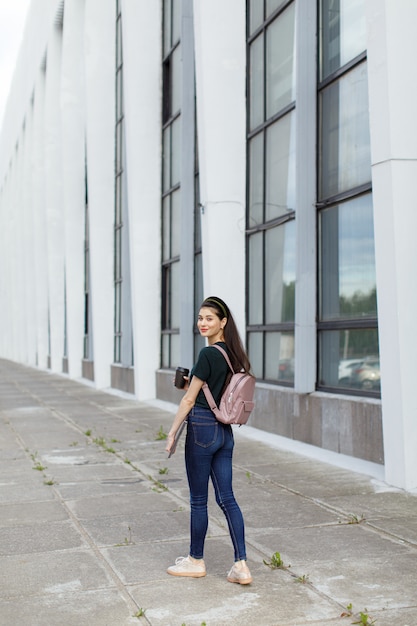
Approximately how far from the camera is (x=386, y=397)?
8828 mm

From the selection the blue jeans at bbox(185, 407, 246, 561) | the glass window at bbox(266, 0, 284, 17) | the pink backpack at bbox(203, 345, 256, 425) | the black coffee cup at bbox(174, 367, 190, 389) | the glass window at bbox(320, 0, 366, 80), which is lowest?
the blue jeans at bbox(185, 407, 246, 561)

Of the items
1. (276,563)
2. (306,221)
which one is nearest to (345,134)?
(306,221)

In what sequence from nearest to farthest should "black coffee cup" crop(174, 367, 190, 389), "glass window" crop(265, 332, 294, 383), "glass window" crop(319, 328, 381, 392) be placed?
"black coffee cup" crop(174, 367, 190, 389), "glass window" crop(319, 328, 381, 392), "glass window" crop(265, 332, 294, 383)

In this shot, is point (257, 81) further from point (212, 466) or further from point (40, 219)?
point (40, 219)

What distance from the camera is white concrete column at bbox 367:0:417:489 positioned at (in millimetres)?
8586

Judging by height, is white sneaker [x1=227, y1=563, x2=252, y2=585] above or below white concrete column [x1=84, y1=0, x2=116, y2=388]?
below

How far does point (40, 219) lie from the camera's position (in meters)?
43.8

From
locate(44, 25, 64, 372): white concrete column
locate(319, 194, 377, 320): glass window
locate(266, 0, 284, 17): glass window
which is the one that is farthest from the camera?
locate(44, 25, 64, 372): white concrete column

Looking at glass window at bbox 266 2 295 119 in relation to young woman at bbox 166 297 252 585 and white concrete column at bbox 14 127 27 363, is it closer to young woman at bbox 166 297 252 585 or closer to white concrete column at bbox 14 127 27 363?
young woman at bbox 166 297 252 585

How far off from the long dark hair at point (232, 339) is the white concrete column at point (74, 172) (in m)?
28.2

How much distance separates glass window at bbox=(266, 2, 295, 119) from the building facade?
1.7 inches

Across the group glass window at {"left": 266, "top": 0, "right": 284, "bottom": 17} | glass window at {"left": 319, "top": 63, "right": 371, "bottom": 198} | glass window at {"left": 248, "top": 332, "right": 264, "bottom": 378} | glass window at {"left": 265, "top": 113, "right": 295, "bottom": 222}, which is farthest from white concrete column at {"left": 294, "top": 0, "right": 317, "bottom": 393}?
glass window at {"left": 248, "top": 332, "right": 264, "bottom": 378}

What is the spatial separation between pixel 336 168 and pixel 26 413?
9593mm

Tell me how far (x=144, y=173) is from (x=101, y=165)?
5.92 m
